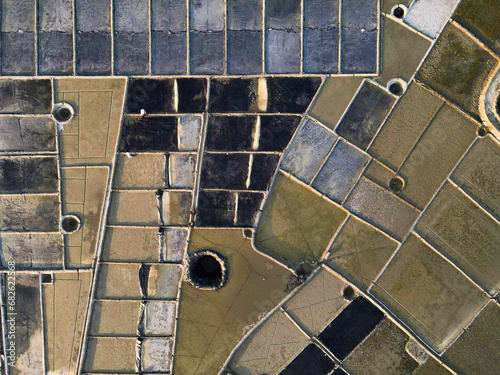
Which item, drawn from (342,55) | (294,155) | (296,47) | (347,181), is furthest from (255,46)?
(347,181)

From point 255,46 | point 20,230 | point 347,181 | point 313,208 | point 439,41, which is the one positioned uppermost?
point 439,41

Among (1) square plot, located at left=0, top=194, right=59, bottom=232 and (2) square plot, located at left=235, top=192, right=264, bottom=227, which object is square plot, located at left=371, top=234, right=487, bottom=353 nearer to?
(2) square plot, located at left=235, top=192, right=264, bottom=227

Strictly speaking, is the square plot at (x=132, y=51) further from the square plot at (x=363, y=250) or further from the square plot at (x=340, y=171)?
the square plot at (x=363, y=250)

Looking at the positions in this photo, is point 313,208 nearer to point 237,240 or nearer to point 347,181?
point 347,181

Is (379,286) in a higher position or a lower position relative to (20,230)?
higher

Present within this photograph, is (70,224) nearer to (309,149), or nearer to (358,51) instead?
(309,149)

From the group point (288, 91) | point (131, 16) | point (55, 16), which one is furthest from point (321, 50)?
point (55, 16)
